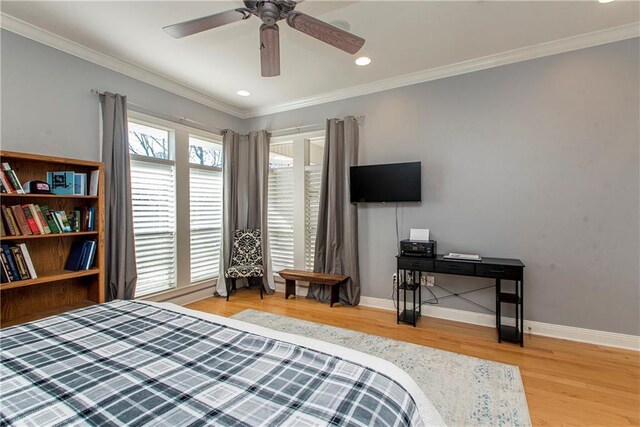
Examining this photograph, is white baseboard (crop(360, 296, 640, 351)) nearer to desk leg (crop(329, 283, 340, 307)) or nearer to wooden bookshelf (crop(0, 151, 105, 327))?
desk leg (crop(329, 283, 340, 307))

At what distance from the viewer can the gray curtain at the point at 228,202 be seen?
4387 mm

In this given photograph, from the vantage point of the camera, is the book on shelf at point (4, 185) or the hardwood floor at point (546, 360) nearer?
the hardwood floor at point (546, 360)

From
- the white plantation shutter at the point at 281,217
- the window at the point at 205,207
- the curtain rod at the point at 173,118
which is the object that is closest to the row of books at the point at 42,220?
the curtain rod at the point at 173,118

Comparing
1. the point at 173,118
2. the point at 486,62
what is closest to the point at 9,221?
the point at 173,118

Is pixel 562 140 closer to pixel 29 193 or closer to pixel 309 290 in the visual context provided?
pixel 309 290

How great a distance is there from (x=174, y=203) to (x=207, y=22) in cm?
258

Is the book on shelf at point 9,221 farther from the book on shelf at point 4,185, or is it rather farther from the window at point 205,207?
the window at point 205,207

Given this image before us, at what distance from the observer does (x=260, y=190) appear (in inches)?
180

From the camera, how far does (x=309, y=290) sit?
423 centimetres

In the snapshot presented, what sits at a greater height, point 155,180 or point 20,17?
point 20,17

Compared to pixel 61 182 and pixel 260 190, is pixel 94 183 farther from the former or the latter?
pixel 260 190

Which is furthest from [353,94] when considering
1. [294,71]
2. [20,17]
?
[20,17]

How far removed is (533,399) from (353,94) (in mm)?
3604

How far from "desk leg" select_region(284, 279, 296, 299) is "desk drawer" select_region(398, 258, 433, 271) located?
5.58 ft
